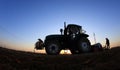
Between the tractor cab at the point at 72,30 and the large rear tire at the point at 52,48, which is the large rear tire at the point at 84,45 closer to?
the tractor cab at the point at 72,30

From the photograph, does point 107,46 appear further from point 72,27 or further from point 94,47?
point 72,27

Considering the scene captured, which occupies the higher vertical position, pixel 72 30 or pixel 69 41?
pixel 72 30

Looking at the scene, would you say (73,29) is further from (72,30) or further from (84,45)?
(84,45)

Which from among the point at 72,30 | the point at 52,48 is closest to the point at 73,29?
the point at 72,30

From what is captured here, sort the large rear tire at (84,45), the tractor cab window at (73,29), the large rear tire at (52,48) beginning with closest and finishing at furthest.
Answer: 1. the large rear tire at (52,48)
2. the large rear tire at (84,45)
3. the tractor cab window at (73,29)

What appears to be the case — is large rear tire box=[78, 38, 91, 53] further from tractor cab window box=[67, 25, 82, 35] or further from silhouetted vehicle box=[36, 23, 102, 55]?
tractor cab window box=[67, 25, 82, 35]

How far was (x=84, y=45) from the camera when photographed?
1694 cm

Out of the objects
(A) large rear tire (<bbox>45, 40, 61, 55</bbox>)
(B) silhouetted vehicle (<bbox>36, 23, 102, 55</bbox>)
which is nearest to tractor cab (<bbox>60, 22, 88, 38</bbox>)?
(B) silhouetted vehicle (<bbox>36, 23, 102, 55</bbox>)

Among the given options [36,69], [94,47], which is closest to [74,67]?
[36,69]

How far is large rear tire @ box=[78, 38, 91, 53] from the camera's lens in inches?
659

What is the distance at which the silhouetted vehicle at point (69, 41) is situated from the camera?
1592 cm

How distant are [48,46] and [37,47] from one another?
126 centimetres

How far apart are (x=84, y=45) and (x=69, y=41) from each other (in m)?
1.37

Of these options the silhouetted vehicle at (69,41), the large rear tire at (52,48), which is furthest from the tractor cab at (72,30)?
the large rear tire at (52,48)
